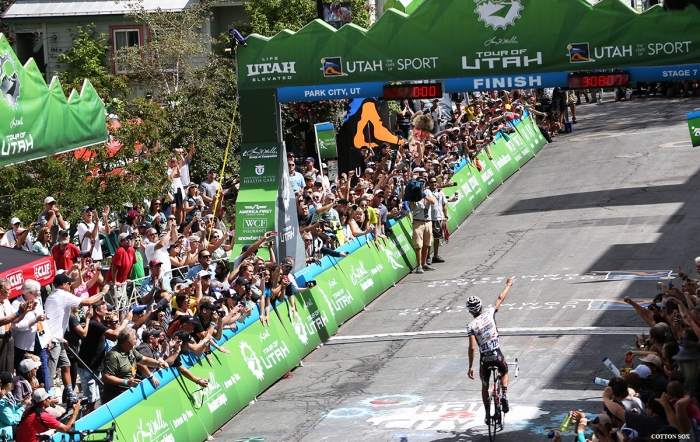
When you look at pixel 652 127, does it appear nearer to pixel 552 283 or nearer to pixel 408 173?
pixel 408 173

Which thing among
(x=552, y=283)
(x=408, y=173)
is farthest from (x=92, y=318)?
(x=408, y=173)

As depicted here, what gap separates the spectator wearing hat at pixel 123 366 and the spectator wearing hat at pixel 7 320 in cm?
115

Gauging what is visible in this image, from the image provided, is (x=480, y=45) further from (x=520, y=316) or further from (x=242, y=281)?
(x=242, y=281)

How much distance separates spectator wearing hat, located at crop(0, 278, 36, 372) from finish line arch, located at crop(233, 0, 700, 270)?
21.4ft

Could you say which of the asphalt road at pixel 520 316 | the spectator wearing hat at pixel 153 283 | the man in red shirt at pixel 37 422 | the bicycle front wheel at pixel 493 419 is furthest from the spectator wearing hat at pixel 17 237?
the bicycle front wheel at pixel 493 419

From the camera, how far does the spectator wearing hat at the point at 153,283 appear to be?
15273 mm

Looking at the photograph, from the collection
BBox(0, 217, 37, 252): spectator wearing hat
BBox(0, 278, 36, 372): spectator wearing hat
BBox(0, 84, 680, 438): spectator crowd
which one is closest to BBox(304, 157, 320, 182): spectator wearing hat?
BBox(0, 84, 680, 438): spectator crowd

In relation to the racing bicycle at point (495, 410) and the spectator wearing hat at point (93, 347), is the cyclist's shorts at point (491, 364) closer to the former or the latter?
the racing bicycle at point (495, 410)

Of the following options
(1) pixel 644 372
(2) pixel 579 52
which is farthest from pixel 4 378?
(2) pixel 579 52

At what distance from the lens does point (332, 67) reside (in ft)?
60.7

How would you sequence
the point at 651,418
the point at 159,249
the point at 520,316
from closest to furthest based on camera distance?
the point at 651,418 → the point at 159,249 → the point at 520,316

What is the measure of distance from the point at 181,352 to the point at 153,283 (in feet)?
8.97

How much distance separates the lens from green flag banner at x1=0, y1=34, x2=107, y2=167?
555 inches

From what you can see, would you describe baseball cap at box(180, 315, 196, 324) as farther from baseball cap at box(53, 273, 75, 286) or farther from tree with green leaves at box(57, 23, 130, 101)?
tree with green leaves at box(57, 23, 130, 101)
